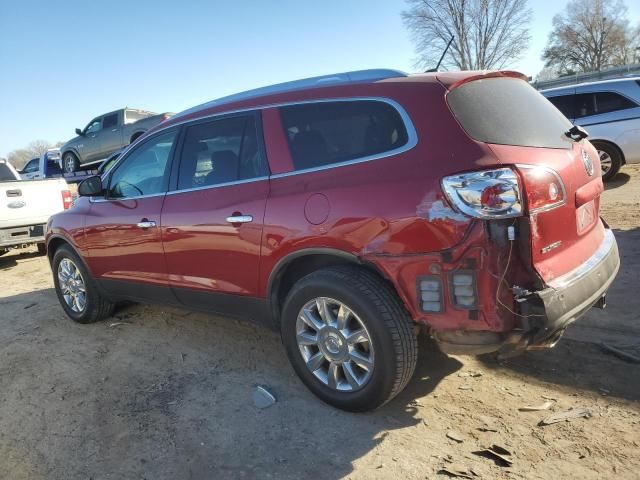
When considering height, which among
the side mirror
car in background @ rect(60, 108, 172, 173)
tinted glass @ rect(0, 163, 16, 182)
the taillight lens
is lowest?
the taillight lens

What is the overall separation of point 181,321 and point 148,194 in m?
1.40

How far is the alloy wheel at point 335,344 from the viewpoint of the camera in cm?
292

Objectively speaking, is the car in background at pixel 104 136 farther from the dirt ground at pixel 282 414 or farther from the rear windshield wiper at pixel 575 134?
the rear windshield wiper at pixel 575 134

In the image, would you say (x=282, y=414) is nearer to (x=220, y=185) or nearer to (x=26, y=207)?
(x=220, y=185)

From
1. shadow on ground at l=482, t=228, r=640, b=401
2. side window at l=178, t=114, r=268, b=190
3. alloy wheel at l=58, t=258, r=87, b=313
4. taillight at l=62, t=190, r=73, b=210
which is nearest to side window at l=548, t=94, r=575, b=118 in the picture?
shadow on ground at l=482, t=228, r=640, b=401

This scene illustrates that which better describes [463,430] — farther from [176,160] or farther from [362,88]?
[176,160]

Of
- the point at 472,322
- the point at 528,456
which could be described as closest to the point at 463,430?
the point at 528,456

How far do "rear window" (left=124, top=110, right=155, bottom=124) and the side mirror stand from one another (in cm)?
1241

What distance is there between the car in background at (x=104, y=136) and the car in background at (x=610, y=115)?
10.5m

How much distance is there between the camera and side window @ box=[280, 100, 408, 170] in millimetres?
2826

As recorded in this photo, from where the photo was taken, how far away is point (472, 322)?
253 centimetres

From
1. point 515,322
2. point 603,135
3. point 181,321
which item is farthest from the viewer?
point 603,135

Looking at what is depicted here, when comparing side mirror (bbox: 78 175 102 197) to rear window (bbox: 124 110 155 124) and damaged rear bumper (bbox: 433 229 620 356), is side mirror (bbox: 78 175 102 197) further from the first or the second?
rear window (bbox: 124 110 155 124)

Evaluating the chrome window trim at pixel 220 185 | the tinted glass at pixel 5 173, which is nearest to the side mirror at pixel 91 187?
the chrome window trim at pixel 220 185
